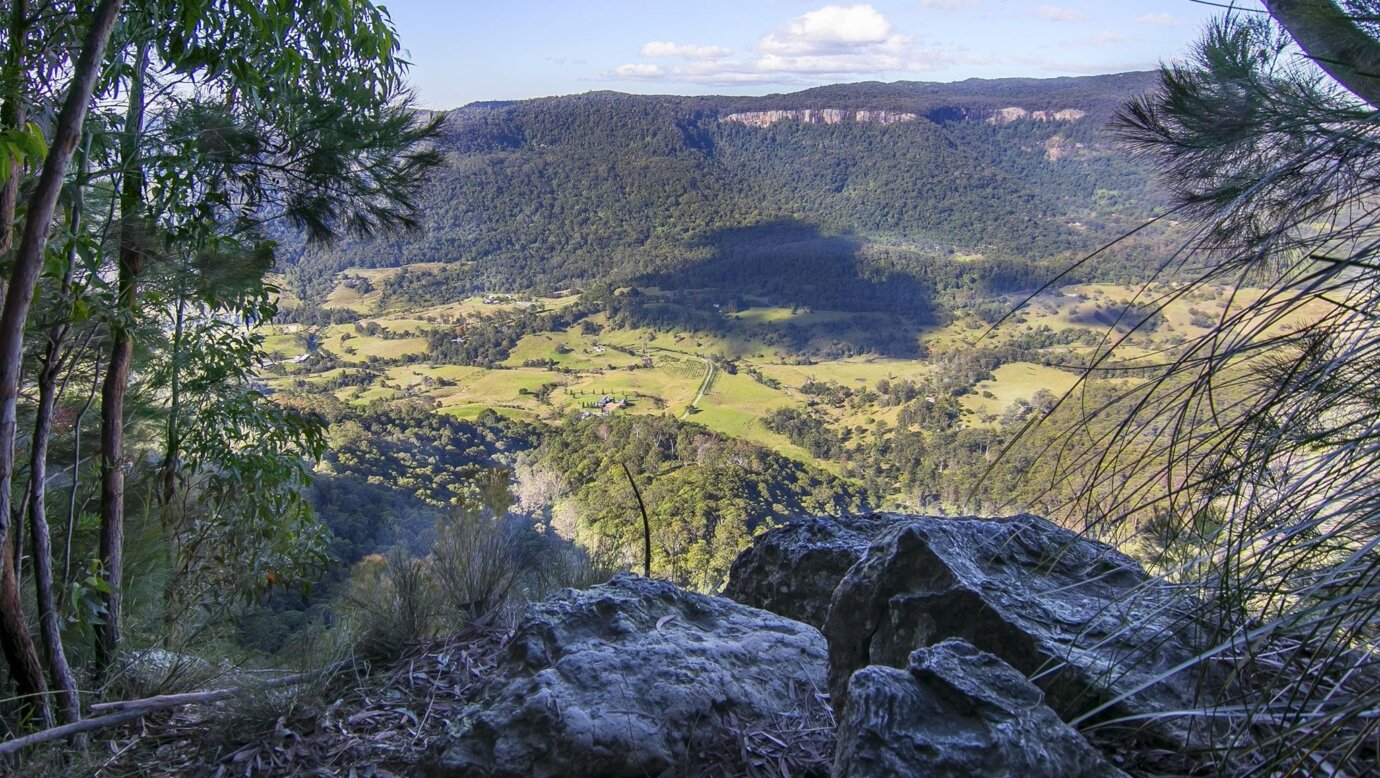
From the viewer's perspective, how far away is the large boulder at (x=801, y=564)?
2.24 m

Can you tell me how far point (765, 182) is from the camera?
3086 cm

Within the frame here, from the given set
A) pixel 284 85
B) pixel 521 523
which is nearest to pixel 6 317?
pixel 284 85

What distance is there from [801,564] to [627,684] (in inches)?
34.1

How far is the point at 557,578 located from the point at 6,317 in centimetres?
164

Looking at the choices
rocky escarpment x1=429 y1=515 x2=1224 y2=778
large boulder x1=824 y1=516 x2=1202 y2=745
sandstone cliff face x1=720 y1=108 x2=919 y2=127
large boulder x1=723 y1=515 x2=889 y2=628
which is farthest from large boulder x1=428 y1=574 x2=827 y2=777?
sandstone cliff face x1=720 y1=108 x2=919 y2=127

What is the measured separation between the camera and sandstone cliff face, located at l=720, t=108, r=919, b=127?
31.0 metres

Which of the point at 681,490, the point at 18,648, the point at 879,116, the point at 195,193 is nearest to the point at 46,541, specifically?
the point at 18,648

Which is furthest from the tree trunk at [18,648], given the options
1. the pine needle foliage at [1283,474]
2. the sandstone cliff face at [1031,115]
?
the sandstone cliff face at [1031,115]

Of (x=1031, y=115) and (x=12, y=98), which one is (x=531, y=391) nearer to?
(x=12, y=98)

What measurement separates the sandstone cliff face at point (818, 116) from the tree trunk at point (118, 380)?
3085 cm

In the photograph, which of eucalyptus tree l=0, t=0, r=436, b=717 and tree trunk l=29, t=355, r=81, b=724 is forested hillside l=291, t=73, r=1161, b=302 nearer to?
eucalyptus tree l=0, t=0, r=436, b=717

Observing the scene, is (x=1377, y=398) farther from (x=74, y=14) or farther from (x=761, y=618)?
(x=74, y=14)

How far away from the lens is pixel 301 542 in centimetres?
328

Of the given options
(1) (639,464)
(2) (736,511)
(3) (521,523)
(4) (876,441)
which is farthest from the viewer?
(4) (876,441)
